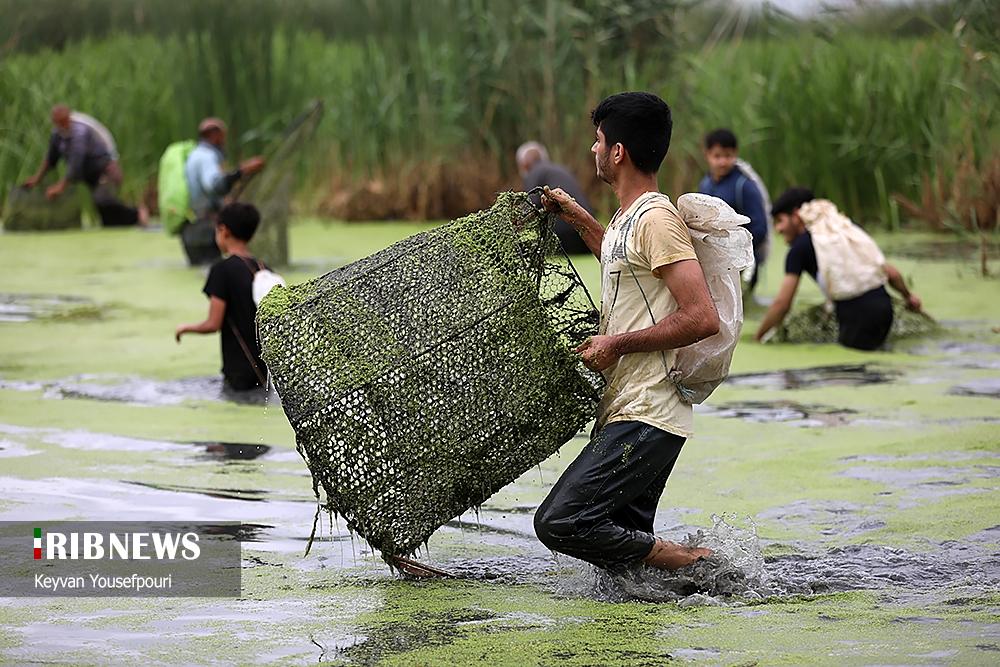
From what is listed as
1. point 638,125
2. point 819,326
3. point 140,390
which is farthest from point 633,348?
point 819,326

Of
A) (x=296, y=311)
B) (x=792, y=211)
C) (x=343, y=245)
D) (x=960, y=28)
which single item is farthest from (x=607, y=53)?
(x=296, y=311)

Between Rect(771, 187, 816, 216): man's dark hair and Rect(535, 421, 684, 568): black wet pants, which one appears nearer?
Rect(535, 421, 684, 568): black wet pants

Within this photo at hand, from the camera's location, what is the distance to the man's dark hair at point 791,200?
8.29 metres

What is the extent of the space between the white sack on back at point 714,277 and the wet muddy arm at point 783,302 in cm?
437

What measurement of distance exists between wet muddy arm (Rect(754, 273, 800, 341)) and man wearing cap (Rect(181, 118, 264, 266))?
500cm

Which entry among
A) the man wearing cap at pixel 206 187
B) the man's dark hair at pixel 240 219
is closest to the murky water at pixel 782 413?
the man's dark hair at pixel 240 219

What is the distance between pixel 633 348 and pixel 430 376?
54cm

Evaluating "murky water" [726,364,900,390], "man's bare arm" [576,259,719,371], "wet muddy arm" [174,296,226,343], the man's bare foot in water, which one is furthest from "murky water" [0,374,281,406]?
"man's bare arm" [576,259,719,371]

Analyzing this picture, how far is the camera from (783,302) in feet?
27.0

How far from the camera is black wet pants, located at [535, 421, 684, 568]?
12.5 feet

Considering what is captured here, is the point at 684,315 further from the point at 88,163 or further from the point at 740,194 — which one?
the point at 88,163

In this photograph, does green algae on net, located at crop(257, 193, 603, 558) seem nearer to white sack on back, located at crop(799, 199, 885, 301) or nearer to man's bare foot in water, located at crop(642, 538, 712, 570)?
man's bare foot in water, located at crop(642, 538, 712, 570)

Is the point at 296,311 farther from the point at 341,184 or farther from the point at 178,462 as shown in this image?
the point at 341,184

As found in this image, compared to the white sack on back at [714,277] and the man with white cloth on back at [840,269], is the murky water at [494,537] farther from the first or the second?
the man with white cloth on back at [840,269]
